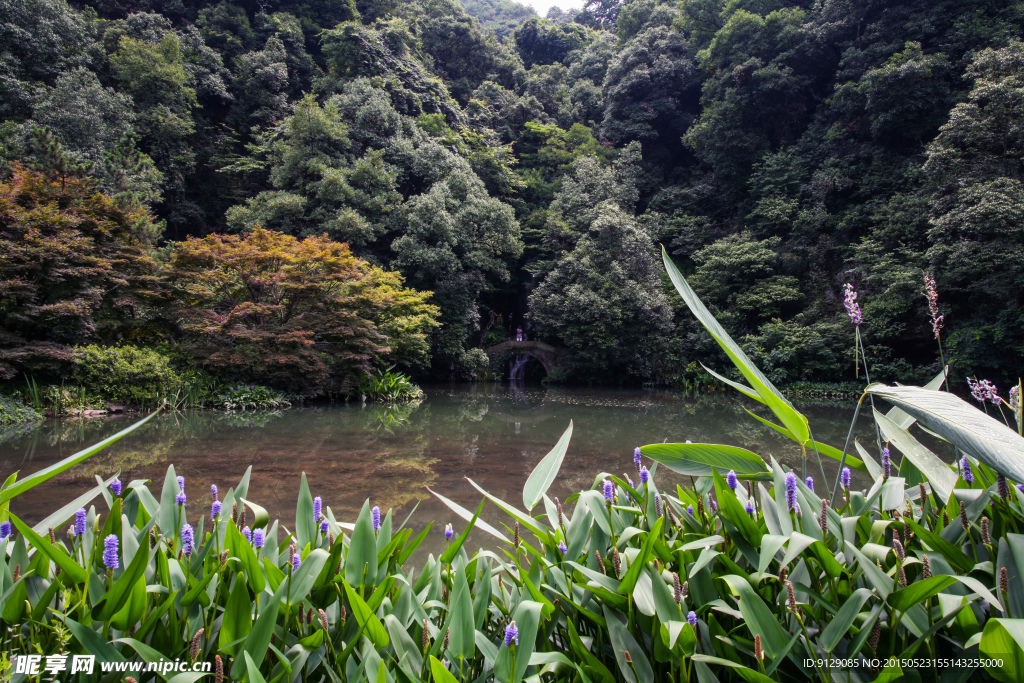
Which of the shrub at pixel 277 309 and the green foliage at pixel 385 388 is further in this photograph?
the green foliage at pixel 385 388

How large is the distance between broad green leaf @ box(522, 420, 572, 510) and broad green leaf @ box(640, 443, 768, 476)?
0.17 meters

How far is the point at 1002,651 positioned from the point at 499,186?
19.6 metres

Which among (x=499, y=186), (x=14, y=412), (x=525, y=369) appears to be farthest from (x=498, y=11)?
(x=14, y=412)

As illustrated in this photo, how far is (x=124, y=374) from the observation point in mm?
8016

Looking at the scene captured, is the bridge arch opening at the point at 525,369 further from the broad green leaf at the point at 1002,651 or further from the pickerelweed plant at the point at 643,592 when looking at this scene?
the broad green leaf at the point at 1002,651

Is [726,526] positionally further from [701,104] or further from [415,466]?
[701,104]

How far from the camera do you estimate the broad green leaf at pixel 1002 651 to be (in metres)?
0.59

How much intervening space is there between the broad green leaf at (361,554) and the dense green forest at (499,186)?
29.6 feet

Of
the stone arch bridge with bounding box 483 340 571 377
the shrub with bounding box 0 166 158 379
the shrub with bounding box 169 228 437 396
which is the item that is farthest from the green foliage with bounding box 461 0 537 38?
the shrub with bounding box 0 166 158 379

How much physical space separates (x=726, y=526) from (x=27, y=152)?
51.2 feet

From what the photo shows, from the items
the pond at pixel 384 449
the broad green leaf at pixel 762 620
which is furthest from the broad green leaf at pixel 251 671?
the pond at pixel 384 449

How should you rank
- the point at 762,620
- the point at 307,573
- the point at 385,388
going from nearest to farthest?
the point at 762,620, the point at 307,573, the point at 385,388

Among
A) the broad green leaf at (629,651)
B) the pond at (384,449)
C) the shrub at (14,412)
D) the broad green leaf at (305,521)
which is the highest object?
the broad green leaf at (305,521)

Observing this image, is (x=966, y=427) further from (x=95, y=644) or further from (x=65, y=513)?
(x=65, y=513)
